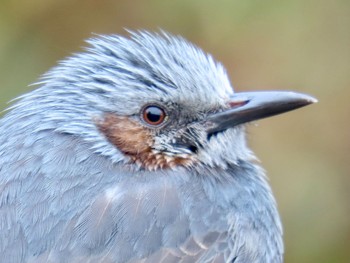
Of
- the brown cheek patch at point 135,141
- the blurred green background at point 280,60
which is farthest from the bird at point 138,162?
the blurred green background at point 280,60

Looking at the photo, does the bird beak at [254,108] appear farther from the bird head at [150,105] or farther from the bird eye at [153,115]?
the bird eye at [153,115]

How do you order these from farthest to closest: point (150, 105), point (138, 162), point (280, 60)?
point (280, 60) → point (150, 105) → point (138, 162)

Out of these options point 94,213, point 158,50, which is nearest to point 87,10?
point 158,50

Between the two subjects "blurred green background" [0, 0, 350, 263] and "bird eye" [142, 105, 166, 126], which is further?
"blurred green background" [0, 0, 350, 263]

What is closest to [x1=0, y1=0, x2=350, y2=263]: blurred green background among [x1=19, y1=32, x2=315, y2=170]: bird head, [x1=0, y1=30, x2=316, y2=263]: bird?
[x1=0, y1=30, x2=316, y2=263]: bird

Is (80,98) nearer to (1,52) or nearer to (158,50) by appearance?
(158,50)

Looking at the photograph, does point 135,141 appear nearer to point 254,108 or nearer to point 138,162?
point 138,162

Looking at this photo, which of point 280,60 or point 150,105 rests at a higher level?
point 150,105

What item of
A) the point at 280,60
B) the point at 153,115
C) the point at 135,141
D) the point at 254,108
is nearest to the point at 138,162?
the point at 135,141

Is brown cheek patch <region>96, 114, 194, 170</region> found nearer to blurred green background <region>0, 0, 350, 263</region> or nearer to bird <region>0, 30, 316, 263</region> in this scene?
bird <region>0, 30, 316, 263</region>
